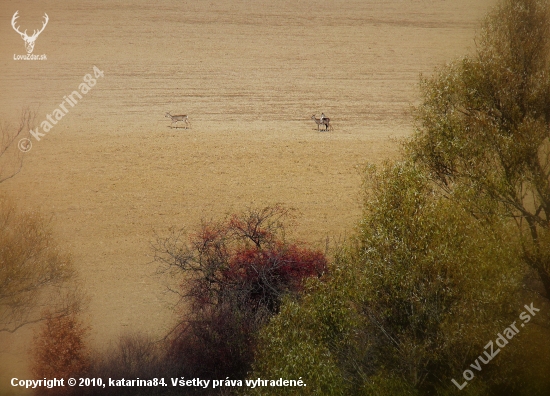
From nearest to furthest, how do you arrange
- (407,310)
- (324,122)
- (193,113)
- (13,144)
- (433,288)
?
(433,288), (407,310), (13,144), (324,122), (193,113)

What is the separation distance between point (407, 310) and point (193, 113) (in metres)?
28.2

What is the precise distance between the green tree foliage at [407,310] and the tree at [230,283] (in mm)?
4337

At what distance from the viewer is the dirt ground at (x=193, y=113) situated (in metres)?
28.1

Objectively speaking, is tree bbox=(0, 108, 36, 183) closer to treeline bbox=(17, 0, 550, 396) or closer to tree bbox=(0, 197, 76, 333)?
tree bbox=(0, 197, 76, 333)

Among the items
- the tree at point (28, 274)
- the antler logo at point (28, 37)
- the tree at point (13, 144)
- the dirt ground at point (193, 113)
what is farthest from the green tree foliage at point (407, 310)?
the antler logo at point (28, 37)

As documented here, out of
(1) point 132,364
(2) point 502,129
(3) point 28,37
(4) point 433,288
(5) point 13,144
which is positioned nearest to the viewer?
(4) point 433,288

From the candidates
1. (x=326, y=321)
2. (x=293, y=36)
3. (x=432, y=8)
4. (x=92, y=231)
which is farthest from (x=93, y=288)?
(x=432, y=8)

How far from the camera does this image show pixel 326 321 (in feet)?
48.6

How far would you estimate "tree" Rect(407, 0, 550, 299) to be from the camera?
1655 cm

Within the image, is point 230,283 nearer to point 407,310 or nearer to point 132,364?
point 132,364

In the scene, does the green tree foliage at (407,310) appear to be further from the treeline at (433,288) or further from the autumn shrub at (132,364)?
the autumn shrub at (132,364)

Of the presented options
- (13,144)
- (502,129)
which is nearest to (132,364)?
(502,129)

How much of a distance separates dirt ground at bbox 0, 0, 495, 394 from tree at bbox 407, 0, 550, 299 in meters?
10.1

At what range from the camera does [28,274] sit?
20.9 meters
